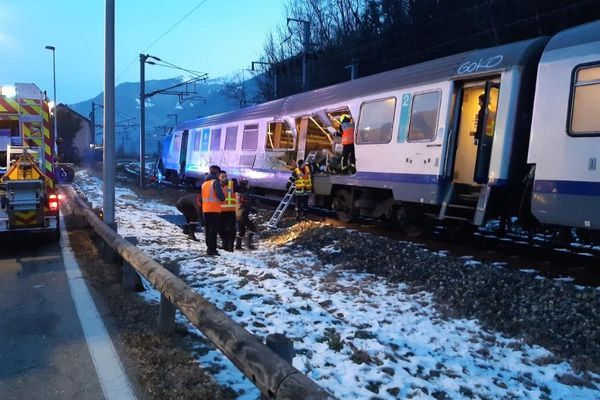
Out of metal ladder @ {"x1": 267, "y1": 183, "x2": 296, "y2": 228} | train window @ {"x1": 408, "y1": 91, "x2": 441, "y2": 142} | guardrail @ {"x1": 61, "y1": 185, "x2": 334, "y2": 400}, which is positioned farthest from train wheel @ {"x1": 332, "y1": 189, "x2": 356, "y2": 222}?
guardrail @ {"x1": 61, "y1": 185, "x2": 334, "y2": 400}

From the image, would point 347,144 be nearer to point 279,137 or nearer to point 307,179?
point 307,179

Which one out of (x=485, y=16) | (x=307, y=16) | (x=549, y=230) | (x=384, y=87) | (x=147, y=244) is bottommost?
(x=147, y=244)

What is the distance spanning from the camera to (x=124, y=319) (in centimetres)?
532

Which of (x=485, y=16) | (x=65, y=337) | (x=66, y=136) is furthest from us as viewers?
(x=66, y=136)

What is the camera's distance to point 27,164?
29.1ft

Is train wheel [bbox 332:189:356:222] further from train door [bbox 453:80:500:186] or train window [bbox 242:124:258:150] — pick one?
train window [bbox 242:124:258:150]

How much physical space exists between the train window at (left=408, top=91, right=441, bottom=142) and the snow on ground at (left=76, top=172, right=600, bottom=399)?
2752 millimetres

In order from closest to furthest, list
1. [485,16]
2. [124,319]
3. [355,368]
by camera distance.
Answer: [355,368]
[124,319]
[485,16]

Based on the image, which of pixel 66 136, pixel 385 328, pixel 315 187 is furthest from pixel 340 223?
pixel 66 136

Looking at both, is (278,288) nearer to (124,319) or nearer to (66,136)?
(124,319)

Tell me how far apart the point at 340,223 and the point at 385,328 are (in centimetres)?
711

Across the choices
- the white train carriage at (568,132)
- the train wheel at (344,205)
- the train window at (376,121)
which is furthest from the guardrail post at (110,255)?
the white train carriage at (568,132)

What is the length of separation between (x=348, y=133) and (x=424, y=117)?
2628 mm

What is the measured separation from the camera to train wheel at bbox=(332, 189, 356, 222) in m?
12.3
